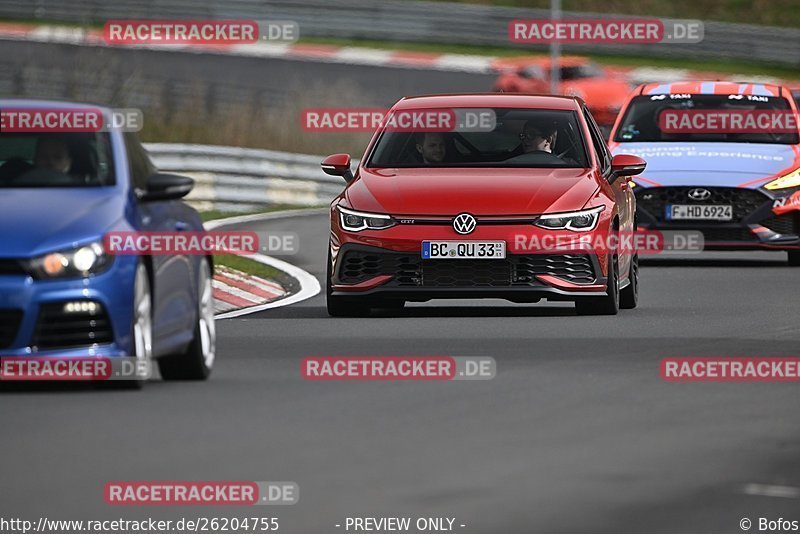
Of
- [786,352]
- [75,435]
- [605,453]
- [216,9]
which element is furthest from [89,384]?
[216,9]

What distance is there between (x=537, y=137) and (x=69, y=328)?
6082 mm

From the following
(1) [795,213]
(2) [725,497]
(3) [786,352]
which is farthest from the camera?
(1) [795,213]

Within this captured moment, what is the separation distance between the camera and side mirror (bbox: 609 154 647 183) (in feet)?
51.7

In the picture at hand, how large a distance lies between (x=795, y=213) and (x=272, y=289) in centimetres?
501

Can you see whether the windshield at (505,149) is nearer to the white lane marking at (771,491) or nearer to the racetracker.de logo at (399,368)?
the racetracker.de logo at (399,368)

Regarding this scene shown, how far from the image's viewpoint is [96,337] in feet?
33.3

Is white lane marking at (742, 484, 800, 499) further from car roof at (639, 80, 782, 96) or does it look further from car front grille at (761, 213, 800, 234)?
car roof at (639, 80, 782, 96)

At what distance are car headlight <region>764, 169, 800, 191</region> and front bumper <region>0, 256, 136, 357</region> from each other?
10.6m

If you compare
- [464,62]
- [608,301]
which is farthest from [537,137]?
[464,62]

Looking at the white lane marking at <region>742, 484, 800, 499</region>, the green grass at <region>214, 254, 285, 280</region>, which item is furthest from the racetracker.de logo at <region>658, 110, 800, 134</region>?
the white lane marking at <region>742, 484, 800, 499</region>

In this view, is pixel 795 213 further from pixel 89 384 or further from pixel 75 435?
pixel 75 435

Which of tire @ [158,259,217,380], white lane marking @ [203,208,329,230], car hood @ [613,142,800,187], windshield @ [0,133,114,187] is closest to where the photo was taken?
windshield @ [0,133,114,187]

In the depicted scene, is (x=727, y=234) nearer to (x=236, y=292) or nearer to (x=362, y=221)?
(x=236, y=292)

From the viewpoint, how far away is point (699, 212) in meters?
19.9
